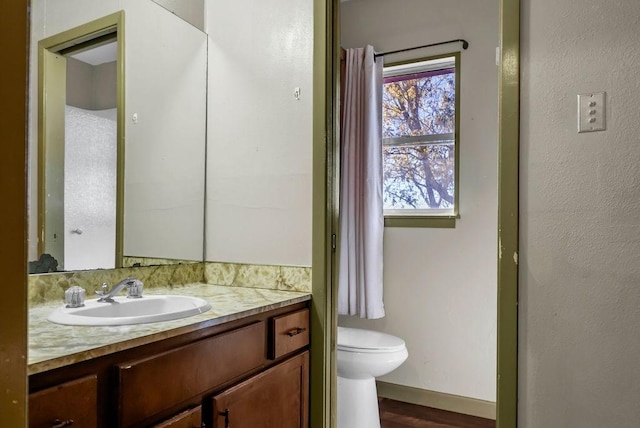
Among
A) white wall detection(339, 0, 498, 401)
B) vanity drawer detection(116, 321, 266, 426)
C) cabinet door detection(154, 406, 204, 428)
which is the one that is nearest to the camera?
vanity drawer detection(116, 321, 266, 426)

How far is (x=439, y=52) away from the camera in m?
2.65

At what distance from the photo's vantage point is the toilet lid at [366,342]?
87.4 inches

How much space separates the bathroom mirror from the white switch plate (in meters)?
1.46

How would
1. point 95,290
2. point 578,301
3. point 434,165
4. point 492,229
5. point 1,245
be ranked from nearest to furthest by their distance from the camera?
1. point 1,245
2. point 578,301
3. point 95,290
4. point 492,229
5. point 434,165

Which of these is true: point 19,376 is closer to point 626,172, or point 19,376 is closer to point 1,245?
point 1,245

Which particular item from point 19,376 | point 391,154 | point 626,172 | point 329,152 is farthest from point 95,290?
point 391,154

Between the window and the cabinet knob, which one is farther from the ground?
the window

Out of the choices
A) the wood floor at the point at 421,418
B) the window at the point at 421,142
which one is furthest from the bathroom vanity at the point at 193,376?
the window at the point at 421,142

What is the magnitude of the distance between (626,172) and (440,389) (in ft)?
6.08

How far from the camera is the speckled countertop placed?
2.80 feet

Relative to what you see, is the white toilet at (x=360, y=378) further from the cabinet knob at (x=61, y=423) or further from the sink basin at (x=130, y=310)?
the cabinet knob at (x=61, y=423)

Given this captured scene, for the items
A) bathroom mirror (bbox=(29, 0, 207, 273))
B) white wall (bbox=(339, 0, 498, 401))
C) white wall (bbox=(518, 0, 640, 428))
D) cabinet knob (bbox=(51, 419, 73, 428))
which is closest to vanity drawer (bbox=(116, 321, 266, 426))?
cabinet knob (bbox=(51, 419, 73, 428))

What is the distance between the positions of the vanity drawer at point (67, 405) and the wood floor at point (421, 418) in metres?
1.86

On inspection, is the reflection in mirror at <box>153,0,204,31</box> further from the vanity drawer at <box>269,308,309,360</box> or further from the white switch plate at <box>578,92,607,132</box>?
the white switch plate at <box>578,92,607,132</box>
